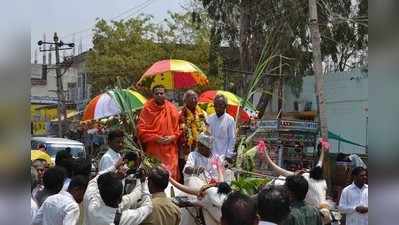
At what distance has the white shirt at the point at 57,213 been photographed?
381 cm

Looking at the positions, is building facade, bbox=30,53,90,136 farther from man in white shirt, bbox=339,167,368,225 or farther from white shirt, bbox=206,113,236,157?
man in white shirt, bbox=339,167,368,225

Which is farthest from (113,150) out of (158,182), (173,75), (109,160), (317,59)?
(317,59)

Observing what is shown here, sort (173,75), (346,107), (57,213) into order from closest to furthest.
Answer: (57,213)
(173,75)
(346,107)

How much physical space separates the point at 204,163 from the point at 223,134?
77cm

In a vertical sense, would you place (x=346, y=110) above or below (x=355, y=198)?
above

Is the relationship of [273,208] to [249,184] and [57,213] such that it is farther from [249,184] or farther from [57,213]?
[249,184]

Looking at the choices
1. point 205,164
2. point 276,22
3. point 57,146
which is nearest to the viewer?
point 205,164

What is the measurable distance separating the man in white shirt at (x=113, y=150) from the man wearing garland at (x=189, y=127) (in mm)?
996

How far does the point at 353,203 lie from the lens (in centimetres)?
639

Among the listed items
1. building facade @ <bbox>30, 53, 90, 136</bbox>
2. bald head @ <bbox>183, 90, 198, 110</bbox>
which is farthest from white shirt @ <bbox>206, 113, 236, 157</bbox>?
building facade @ <bbox>30, 53, 90, 136</bbox>

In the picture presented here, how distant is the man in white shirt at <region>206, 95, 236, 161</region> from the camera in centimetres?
650

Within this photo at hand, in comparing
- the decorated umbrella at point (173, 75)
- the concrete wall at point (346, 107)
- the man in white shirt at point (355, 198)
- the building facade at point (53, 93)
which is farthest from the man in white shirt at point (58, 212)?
the building facade at point (53, 93)

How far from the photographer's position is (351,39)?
25016mm

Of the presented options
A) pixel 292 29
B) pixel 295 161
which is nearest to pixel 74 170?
pixel 295 161
